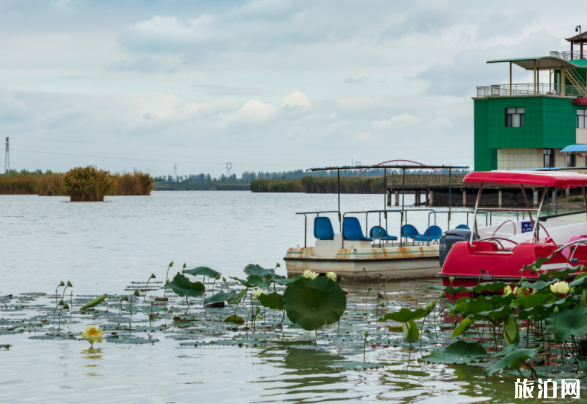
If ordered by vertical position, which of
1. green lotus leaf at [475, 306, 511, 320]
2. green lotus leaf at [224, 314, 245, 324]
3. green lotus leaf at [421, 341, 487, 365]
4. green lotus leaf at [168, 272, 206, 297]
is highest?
green lotus leaf at [475, 306, 511, 320]

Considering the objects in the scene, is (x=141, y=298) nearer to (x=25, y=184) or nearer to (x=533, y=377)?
(x=533, y=377)

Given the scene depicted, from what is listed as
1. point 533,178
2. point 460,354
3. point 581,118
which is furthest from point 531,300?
point 581,118

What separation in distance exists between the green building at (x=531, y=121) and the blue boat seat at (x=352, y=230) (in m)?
45.5

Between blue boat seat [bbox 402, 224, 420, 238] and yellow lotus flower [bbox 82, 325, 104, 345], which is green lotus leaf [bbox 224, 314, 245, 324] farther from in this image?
A: blue boat seat [bbox 402, 224, 420, 238]

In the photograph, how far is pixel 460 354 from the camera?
347 inches

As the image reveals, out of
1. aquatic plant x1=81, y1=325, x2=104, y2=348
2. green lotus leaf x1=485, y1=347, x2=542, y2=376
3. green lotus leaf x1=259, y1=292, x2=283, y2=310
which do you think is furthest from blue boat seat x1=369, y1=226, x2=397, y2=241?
green lotus leaf x1=485, y1=347, x2=542, y2=376

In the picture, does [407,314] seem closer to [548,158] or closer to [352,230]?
[352,230]

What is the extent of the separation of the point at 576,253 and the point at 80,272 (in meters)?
14.8

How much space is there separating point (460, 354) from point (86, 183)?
76.4 meters

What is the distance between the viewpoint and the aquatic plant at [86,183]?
3116 inches

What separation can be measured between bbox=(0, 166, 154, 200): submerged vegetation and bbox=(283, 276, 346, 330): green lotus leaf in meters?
71.1

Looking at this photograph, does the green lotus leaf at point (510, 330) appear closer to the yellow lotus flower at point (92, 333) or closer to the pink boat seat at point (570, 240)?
the yellow lotus flower at point (92, 333)

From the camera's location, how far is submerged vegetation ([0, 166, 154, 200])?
80.4 meters

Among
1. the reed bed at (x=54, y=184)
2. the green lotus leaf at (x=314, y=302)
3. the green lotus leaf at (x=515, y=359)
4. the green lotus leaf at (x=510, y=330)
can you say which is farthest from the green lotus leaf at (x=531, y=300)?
the reed bed at (x=54, y=184)
